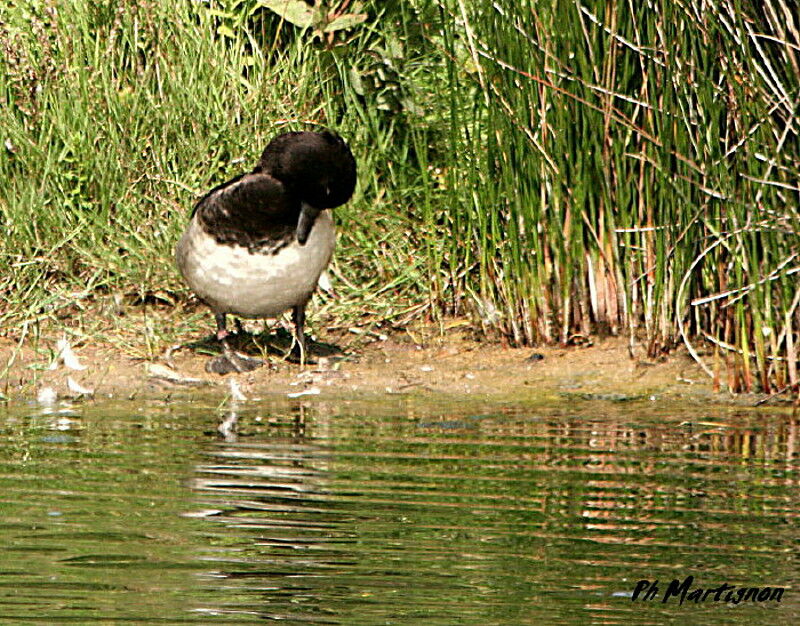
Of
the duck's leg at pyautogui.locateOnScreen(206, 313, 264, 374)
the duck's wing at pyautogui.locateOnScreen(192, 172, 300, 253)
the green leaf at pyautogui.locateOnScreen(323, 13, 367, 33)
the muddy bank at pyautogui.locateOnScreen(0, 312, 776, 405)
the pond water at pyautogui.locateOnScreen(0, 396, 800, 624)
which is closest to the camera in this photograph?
the pond water at pyautogui.locateOnScreen(0, 396, 800, 624)

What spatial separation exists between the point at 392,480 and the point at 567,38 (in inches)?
96.8

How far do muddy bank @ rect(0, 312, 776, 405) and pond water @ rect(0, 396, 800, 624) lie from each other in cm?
46

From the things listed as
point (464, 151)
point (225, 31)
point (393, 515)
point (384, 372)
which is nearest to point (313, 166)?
point (464, 151)

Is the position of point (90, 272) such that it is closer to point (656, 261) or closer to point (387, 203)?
point (387, 203)

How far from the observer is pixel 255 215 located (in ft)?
19.7

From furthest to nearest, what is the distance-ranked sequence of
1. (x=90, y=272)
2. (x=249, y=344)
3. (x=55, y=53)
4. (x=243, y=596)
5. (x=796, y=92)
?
1. (x=55, y=53)
2. (x=90, y=272)
3. (x=249, y=344)
4. (x=796, y=92)
5. (x=243, y=596)

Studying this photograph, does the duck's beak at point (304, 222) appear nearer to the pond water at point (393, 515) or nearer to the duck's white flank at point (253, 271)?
the duck's white flank at point (253, 271)

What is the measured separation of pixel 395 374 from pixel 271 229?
783 mm

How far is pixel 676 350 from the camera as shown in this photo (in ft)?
20.2

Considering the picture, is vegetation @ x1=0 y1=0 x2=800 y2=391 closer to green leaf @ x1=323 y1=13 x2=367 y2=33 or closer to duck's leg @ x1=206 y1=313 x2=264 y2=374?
green leaf @ x1=323 y1=13 x2=367 y2=33

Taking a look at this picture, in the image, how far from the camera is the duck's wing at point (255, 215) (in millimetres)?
6000

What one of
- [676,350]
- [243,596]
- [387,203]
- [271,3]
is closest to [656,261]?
[676,350]

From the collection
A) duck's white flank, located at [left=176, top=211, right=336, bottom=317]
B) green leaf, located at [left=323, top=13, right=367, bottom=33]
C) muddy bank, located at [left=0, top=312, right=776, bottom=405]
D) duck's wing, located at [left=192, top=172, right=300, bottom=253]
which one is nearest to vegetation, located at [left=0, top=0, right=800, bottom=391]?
green leaf, located at [left=323, top=13, right=367, bottom=33]

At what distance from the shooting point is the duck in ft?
19.6
